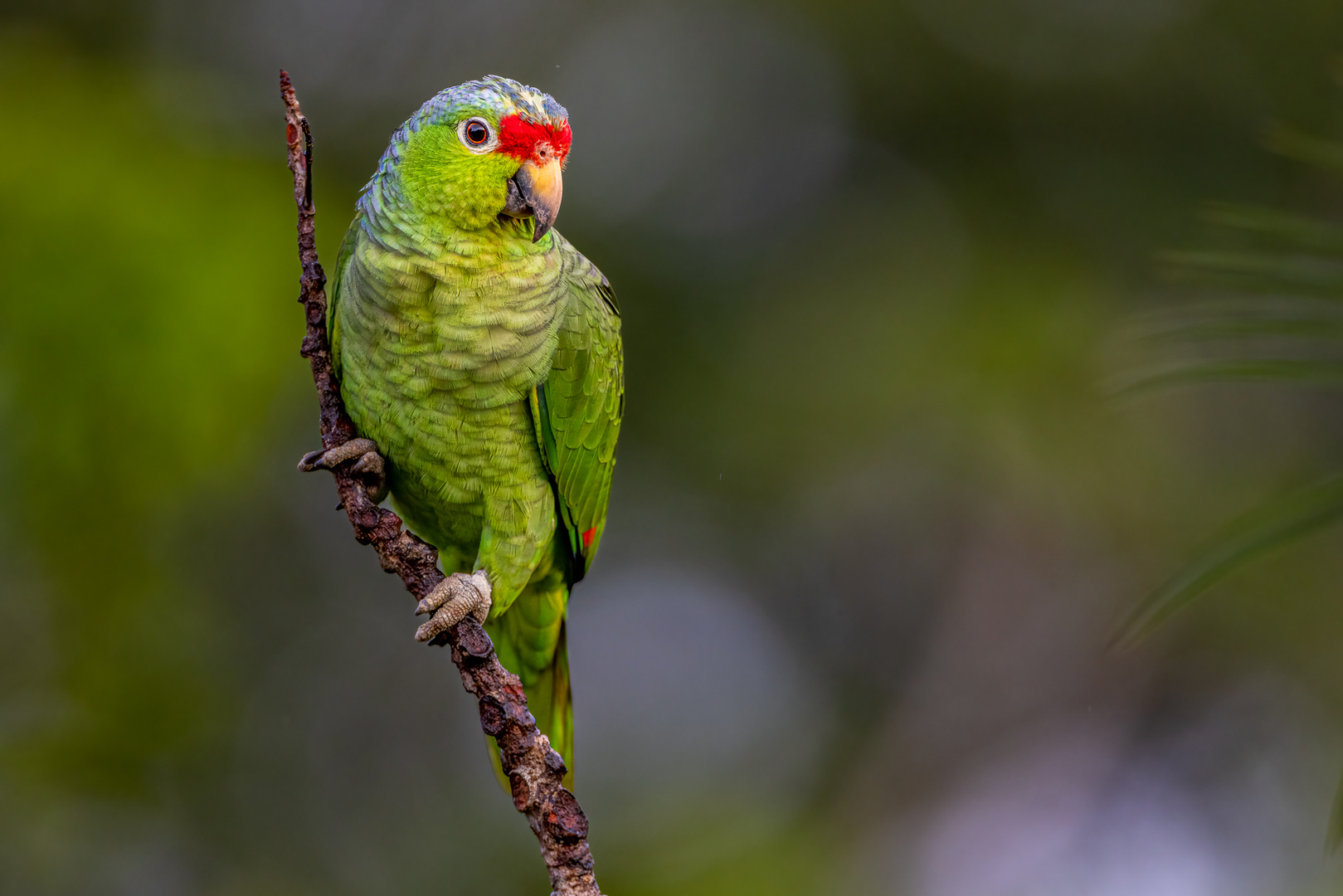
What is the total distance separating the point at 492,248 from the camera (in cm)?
213

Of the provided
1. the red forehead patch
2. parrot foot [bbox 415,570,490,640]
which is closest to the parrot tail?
parrot foot [bbox 415,570,490,640]

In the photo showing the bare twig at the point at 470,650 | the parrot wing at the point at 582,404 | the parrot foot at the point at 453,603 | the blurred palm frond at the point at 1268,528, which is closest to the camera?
the blurred palm frond at the point at 1268,528

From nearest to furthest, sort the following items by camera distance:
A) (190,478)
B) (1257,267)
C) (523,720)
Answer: (1257,267) → (523,720) → (190,478)

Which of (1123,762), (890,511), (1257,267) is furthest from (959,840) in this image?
(1257,267)

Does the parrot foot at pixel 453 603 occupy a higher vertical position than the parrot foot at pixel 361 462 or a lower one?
lower

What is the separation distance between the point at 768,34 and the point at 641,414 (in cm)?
210

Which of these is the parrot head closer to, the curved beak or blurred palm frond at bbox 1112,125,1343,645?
the curved beak

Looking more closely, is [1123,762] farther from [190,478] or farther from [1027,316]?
[190,478]

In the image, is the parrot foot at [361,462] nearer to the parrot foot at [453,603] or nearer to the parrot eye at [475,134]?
the parrot foot at [453,603]

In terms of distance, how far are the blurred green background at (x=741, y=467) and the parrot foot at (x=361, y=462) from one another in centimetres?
181

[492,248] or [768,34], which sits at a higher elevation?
[768,34]

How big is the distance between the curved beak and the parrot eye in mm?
79

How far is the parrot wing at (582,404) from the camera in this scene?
2322mm

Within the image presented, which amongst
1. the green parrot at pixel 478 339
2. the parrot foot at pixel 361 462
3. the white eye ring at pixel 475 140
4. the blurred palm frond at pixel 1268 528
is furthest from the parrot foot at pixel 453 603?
the blurred palm frond at pixel 1268 528
